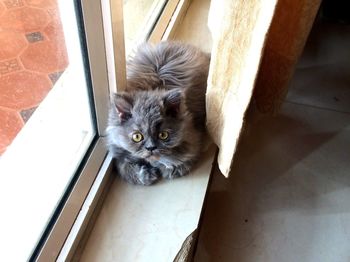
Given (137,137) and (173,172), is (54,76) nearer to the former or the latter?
(137,137)

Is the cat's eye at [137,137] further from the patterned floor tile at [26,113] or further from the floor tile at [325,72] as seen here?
the floor tile at [325,72]

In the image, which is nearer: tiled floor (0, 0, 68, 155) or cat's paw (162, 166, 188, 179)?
tiled floor (0, 0, 68, 155)

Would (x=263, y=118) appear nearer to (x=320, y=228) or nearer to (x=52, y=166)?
(x=320, y=228)

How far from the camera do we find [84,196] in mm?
952

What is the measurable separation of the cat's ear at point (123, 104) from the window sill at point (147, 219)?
228mm

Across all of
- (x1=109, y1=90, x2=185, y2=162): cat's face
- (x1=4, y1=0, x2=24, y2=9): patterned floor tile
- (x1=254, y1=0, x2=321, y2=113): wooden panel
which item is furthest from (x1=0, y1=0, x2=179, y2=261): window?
(x1=254, y1=0, x2=321, y2=113): wooden panel

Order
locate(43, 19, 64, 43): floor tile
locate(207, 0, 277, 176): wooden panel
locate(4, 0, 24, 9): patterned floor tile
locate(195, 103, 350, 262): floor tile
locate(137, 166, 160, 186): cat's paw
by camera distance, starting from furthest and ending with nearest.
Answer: locate(195, 103, 350, 262): floor tile, locate(137, 166, 160, 186): cat's paw, locate(43, 19, 64, 43): floor tile, locate(4, 0, 24, 9): patterned floor tile, locate(207, 0, 277, 176): wooden panel

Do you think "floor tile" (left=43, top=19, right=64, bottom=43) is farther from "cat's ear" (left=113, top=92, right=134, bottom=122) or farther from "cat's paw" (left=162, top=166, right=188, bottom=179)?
"cat's paw" (left=162, top=166, right=188, bottom=179)

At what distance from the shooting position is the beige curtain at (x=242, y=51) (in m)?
0.69

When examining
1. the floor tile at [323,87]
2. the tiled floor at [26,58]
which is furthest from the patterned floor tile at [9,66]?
the floor tile at [323,87]

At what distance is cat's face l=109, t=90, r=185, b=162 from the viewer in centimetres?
89

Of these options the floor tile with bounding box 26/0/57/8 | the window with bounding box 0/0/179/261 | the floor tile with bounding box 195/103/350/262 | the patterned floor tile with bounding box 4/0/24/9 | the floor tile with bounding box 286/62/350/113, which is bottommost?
the floor tile with bounding box 195/103/350/262

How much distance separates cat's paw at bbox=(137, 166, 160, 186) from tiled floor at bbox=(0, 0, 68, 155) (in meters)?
0.32

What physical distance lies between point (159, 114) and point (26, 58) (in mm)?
345
